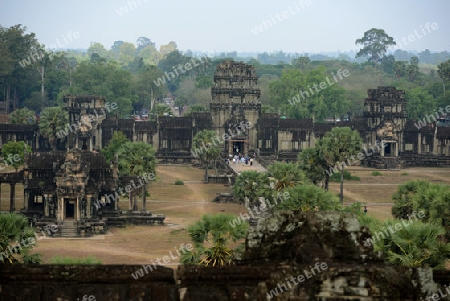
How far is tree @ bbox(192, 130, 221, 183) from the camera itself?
95688mm

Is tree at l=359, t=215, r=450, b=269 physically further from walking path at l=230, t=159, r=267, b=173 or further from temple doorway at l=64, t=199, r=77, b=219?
walking path at l=230, t=159, r=267, b=173

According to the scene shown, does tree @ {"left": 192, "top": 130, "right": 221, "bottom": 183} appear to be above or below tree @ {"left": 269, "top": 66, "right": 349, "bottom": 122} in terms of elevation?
below

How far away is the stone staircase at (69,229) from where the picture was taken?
63.7 meters

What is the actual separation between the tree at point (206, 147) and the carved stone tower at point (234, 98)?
13995 mm

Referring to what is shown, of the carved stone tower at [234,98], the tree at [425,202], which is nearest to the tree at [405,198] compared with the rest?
the tree at [425,202]

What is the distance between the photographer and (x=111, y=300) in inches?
578

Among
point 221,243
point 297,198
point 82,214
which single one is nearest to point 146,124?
point 82,214

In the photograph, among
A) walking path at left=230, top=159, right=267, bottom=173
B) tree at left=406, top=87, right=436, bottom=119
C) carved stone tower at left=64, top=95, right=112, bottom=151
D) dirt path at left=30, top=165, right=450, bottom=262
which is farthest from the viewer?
tree at left=406, top=87, right=436, bottom=119

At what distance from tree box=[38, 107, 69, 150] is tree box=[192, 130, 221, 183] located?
2026 cm

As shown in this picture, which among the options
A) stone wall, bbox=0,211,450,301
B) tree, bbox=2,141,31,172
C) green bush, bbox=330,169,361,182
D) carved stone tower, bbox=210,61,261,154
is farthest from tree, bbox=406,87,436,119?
stone wall, bbox=0,211,450,301

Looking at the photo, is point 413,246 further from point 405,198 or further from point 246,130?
point 246,130

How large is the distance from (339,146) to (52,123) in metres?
46.1

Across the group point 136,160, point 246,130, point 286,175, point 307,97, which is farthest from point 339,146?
point 307,97

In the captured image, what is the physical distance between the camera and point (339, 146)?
77375 mm
